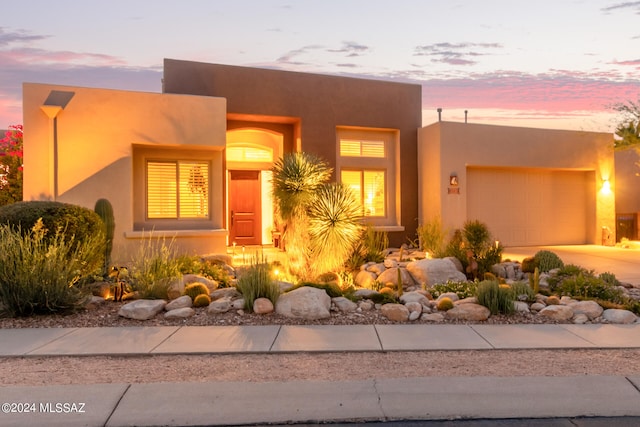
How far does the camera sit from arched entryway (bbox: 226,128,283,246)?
15461mm

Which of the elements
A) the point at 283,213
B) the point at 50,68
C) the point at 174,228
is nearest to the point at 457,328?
the point at 283,213

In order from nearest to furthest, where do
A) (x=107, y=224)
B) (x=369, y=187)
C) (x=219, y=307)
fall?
1. (x=219, y=307)
2. (x=107, y=224)
3. (x=369, y=187)

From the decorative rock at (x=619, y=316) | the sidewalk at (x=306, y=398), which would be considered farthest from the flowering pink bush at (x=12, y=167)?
the decorative rock at (x=619, y=316)

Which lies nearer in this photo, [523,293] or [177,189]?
[523,293]

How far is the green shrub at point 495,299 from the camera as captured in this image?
23.1ft

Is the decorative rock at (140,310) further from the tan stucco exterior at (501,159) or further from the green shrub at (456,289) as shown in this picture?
the tan stucco exterior at (501,159)

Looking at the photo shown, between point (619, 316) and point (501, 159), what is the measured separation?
952 centimetres

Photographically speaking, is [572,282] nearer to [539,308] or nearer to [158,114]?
[539,308]

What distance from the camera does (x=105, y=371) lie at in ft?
15.9

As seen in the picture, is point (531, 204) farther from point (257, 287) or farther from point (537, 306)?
point (257, 287)

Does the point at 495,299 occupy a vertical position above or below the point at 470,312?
above

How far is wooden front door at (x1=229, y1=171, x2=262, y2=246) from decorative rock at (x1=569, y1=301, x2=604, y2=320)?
34.6 ft

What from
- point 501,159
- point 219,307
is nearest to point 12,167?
point 219,307

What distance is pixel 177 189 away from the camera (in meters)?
13.2
